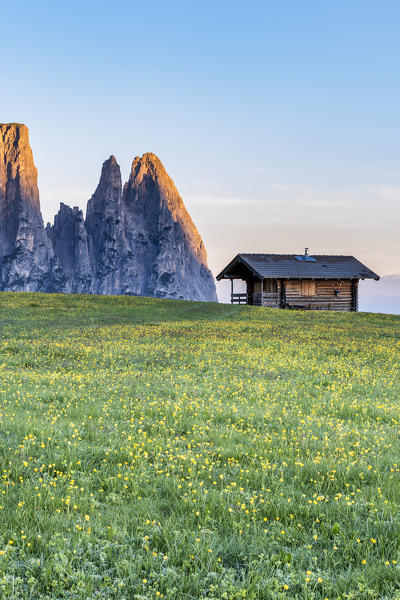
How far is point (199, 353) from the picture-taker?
17766 mm

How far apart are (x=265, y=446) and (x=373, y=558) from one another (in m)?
3.03

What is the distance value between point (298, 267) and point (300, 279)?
1911mm

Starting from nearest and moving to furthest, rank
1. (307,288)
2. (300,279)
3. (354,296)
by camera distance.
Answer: (300,279) < (307,288) < (354,296)

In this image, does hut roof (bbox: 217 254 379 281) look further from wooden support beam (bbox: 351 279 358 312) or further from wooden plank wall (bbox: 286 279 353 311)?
wooden support beam (bbox: 351 279 358 312)

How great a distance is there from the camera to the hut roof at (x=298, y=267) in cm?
5281

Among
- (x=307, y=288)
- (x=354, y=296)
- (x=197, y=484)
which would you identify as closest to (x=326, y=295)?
(x=307, y=288)

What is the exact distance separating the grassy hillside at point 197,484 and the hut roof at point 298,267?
130 feet

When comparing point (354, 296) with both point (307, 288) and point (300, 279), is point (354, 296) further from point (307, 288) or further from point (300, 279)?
point (300, 279)

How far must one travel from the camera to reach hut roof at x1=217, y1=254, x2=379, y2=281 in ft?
173

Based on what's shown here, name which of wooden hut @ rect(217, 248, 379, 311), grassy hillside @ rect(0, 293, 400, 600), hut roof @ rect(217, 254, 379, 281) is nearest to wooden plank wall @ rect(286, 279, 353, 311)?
wooden hut @ rect(217, 248, 379, 311)

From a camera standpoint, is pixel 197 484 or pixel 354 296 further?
→ pixel 354 296

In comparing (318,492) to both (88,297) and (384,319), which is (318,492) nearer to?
(384,319)

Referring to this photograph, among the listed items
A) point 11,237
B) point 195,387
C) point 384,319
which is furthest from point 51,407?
point 11,237

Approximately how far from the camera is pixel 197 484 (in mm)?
5668
